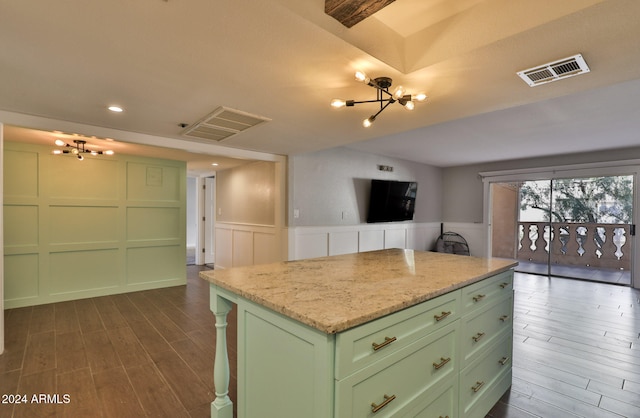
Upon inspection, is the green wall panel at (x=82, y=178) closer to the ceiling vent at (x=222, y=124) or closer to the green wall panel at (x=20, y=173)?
the green wall panel at (x=20, y=173)

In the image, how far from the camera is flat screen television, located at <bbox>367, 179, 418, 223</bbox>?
5820 millimetres

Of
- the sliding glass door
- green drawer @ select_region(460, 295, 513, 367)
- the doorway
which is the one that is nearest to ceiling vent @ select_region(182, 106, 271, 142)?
green drawer @ select_region(460, 295, 513, 367)

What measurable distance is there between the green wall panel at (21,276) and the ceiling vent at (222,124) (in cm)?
266

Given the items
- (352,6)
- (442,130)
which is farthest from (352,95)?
(442,130)

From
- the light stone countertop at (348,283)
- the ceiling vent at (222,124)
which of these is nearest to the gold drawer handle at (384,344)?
the light stone countertop at (348,283)

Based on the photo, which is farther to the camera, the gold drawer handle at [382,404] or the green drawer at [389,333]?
the gold drawer handle at [382,404]

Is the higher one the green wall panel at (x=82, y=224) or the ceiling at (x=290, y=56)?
the ceiling at (x=290, y=56)

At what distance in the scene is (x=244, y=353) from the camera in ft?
5.01

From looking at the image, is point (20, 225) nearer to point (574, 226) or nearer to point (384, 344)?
point (384, 344)

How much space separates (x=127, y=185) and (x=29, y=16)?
3.61 metres

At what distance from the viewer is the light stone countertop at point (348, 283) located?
3.92 feet

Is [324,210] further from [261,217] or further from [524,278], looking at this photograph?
[524,278]

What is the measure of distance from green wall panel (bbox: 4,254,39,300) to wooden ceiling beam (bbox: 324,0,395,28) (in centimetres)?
474

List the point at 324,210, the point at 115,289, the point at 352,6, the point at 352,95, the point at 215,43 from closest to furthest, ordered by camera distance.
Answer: the point at 352,6
the point at 215,43
the point at 352,95
the point at 115,289
the point at 324,210
